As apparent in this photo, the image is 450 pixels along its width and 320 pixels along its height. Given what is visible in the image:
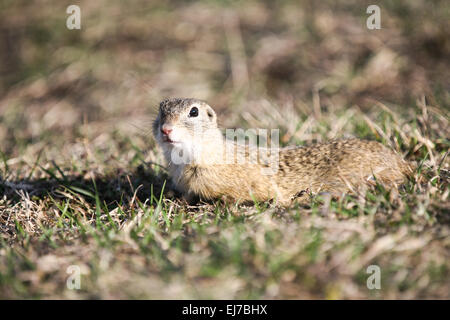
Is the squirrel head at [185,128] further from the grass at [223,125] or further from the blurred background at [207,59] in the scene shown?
the blurred background at [207,59]

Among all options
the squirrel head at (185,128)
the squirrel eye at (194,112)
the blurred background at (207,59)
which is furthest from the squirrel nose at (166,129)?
the blurred background at (207,59)

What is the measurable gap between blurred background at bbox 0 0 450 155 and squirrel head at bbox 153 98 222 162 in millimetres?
2103

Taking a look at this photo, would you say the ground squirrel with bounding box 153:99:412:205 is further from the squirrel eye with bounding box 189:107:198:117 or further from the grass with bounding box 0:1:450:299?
the grass with bounding box 0:1:450:299

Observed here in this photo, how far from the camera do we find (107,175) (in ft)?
16.4

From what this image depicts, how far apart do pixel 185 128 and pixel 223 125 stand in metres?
1.95

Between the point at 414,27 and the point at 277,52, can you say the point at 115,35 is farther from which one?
the point at 414,27

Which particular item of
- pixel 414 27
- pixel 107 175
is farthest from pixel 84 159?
pixel 414 27

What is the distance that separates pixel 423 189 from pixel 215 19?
646cm

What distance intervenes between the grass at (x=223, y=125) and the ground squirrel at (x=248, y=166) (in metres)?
0.19

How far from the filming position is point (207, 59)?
8438mm

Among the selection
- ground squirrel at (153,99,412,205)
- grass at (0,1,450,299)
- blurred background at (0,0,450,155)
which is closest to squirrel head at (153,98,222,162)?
ground squirrel at (153,99,412,205)

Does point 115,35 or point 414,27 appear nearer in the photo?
point 414,27

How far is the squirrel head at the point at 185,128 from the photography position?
404cm

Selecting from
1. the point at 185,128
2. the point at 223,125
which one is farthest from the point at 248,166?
the point at 223,125
